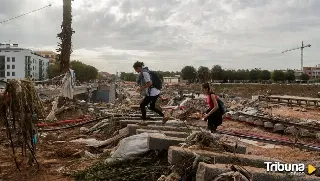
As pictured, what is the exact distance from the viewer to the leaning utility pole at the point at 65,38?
1602cm

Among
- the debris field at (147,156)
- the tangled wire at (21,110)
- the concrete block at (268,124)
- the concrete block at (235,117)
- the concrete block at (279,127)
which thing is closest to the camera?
the debris field at (147,156)

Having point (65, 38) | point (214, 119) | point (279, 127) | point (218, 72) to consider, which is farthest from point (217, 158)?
point (218, 72)

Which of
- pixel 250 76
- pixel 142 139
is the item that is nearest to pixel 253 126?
pixel 142 139

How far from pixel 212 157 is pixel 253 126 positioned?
9.27m

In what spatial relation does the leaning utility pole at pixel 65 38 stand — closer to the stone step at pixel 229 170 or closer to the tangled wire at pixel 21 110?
the tangled wire at pixel 21 110

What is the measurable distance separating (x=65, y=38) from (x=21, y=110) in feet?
37.2

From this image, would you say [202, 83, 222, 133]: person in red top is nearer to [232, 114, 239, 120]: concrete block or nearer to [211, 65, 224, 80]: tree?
[232, 114, 239, 120]: concrete block

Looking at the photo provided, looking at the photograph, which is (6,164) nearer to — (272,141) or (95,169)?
(95,169)

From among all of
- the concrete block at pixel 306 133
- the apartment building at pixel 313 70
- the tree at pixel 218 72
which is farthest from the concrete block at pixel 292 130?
the apartment building at pixel 313 70

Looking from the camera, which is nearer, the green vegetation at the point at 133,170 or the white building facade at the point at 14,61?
the green vegetation at the point at 133,170

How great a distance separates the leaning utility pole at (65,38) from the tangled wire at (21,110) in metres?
10.6

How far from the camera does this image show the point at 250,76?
108 meters

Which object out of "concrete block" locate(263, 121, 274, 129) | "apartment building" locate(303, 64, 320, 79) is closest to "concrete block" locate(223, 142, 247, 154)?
"concrete block" locate(263, 121, 274, 129)

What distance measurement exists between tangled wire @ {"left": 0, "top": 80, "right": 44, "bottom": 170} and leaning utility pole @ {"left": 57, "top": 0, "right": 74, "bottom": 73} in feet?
34.7
